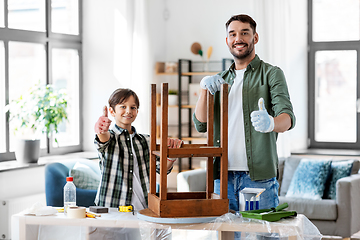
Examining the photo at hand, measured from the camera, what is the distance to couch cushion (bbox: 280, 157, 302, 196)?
477cm

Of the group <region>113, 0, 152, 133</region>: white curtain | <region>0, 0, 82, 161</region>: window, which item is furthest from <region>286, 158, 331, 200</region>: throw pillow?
<region>0, 0, 82, 161</region>: window

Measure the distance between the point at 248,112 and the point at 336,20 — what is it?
3808mm

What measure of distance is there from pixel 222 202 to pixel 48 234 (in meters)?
0.75

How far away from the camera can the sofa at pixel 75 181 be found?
3424 mm

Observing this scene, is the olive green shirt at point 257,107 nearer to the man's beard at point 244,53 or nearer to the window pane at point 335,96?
the man's beard at point 244,53

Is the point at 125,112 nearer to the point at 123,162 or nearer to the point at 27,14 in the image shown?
the point at 123,162

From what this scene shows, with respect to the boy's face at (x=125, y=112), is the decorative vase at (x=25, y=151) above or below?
below

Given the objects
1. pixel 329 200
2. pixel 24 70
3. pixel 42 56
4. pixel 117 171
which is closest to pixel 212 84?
pixel 117 171

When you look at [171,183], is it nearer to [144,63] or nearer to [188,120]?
[188,120]

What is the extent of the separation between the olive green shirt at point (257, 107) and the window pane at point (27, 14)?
2960mm

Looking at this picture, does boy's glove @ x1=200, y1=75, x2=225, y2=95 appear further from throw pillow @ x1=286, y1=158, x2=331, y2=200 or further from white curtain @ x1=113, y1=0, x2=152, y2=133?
white curtain @ x1=113, y1=0, x2=152, y2=133

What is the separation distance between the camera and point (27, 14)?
4695 millimetres

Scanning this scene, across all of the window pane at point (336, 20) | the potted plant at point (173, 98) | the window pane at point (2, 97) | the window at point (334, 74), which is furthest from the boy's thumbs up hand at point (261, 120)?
the window pane at point (336, 20)

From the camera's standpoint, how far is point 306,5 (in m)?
5.61
